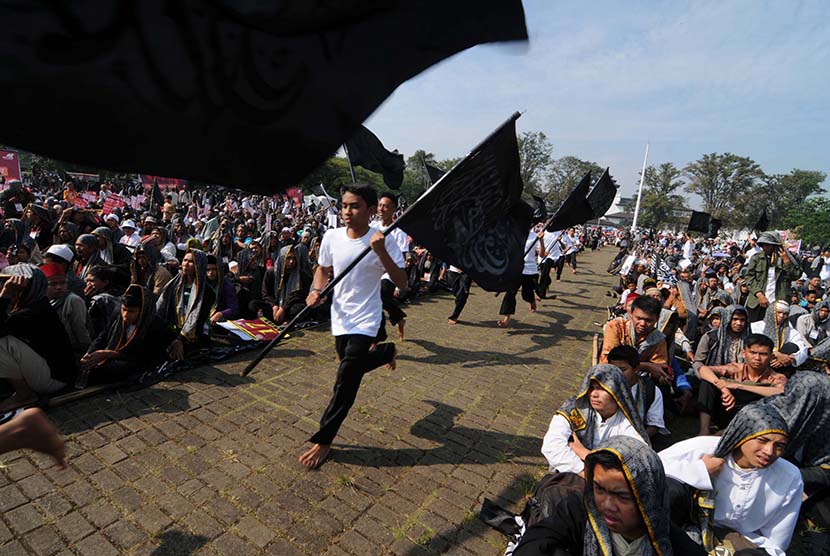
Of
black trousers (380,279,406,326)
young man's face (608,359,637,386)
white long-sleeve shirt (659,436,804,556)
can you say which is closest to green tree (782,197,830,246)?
black trousers (380,279,406,326)

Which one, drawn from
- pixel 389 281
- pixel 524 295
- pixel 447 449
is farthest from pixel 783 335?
pixel 389 281

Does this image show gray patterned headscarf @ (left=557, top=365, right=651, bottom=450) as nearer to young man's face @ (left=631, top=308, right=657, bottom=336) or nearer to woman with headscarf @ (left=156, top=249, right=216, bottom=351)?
young man's face @ (left=631, top=308, right=657, bottom=336)

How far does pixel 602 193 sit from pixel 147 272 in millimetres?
8053

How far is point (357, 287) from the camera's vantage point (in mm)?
3402

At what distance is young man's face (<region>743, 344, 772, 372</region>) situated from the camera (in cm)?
438

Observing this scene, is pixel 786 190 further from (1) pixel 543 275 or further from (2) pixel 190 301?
(2) pixel 190 301

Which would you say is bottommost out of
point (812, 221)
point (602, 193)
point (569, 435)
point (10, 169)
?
point (569, 435)

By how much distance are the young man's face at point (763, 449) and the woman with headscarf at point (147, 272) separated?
20.8 feet

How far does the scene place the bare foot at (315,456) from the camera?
3266 millimetres

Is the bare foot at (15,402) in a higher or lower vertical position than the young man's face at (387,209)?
lower

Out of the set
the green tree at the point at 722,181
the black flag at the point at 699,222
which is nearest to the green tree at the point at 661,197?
the green tree at the point at 722,181

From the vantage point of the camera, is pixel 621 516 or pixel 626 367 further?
pixel 626 367

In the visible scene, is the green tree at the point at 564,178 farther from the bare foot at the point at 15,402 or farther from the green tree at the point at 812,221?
the bare foot at the point at 15,402

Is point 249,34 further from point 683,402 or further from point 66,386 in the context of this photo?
point 683,402
